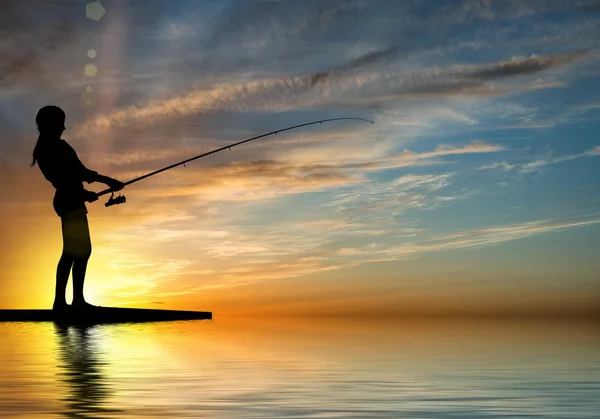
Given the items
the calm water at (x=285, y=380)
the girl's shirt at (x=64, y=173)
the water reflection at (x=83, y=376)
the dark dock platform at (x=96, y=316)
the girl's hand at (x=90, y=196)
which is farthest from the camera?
the dark dock platform at (x=96, y=316)

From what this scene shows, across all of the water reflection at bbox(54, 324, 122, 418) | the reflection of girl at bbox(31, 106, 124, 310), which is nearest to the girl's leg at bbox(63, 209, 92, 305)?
the reflection of girl at bbox(31, 106, 124, 310)

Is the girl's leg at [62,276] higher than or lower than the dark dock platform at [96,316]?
higher

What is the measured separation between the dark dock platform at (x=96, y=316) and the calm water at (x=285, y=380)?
3.40 metres

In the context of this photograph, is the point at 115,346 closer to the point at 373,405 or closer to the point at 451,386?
the point at 451,386

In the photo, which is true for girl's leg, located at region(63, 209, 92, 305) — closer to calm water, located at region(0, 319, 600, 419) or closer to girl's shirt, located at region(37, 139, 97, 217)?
girl's shirt, located at region(37, 139, 97, 217)

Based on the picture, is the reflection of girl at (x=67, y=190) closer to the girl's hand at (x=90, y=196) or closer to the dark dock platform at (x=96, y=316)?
the girl's hand at (x=90, y=196)

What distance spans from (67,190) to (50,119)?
3.88 feet

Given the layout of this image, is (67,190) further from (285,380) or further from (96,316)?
(285,380)

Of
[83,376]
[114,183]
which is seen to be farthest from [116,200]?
[83,376]

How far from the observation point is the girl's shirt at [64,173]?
1584cm

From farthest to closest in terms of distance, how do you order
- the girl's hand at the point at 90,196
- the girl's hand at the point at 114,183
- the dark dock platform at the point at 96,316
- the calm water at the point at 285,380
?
the dark dock platform at the point at 96,316 → the girl's hand at the point at 90,196 → the girl's hand at the point at 114,183 → the calm water at the point at 285,380

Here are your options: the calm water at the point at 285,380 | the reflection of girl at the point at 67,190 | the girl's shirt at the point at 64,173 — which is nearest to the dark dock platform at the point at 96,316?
the reflection of girl at the point at 67,190

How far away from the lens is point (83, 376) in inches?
294

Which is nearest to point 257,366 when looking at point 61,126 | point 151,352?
point 151,352
